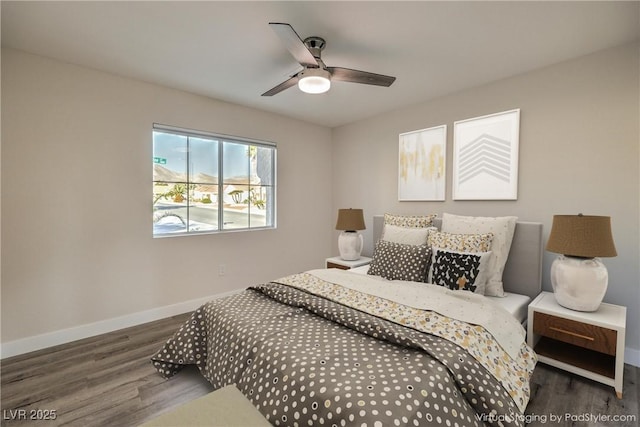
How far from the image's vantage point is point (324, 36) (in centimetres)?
201

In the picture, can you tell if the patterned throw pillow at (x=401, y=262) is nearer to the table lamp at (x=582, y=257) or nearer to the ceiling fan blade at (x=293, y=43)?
the table lamp at (x=582, y=257)

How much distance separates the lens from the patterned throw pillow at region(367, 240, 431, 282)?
2.37 meters

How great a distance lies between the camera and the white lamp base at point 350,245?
349 centimetres

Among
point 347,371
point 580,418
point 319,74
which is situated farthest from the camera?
point 319,74

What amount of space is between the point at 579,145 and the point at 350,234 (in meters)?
2.29

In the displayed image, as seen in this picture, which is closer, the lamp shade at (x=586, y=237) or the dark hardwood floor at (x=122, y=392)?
the dark hardwood floor at (x=122, y=392)

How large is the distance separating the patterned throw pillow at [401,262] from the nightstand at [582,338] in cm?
78

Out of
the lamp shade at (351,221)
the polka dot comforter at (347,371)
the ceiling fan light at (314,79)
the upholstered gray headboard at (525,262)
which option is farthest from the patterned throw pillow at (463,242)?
the ceiling fan light at (314,79)

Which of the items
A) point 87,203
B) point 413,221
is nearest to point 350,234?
point 413,221

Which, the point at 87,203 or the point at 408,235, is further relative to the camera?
the point at 408,235

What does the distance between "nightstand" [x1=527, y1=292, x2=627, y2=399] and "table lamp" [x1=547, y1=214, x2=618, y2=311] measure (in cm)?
10

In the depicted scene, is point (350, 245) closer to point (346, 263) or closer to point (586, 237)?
point (346, 263)

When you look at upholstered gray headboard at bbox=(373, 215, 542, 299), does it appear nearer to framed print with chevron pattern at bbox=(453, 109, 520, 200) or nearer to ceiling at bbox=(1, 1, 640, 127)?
framed print with chevron pattern at bbox=(453, 109, 520, 200)

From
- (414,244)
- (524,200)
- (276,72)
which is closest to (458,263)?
(414,244)
